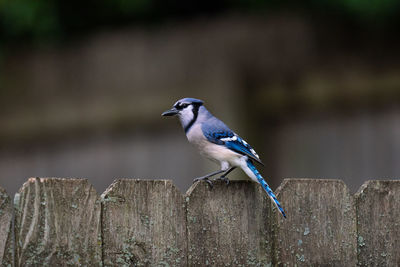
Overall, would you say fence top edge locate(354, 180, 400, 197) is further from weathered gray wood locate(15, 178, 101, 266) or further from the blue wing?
weathered gray wood locate(15, 178, 101, 266)

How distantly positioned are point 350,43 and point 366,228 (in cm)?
328

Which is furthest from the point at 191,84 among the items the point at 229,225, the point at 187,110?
the point at 229,225

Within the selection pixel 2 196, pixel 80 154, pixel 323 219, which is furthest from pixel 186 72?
pixel 2 196

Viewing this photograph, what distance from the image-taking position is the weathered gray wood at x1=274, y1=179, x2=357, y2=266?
3.53 meters

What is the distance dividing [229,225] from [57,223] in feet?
2.61

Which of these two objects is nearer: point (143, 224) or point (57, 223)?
point (57, 223)

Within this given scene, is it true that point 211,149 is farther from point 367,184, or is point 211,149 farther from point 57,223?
point 57,223

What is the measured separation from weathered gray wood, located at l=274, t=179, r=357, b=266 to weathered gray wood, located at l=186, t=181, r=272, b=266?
0.09 meters

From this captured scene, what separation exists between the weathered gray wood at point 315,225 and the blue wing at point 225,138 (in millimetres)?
400

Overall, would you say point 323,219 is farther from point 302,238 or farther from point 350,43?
point 350,43

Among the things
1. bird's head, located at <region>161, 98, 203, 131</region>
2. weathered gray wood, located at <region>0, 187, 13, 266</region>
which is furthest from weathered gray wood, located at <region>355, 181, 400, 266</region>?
weathered gray wood, located at <region>0, 187, 13, 266</region>

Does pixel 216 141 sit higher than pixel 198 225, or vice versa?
pixel 216 141

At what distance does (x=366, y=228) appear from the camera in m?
3.63

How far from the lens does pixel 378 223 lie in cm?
366
